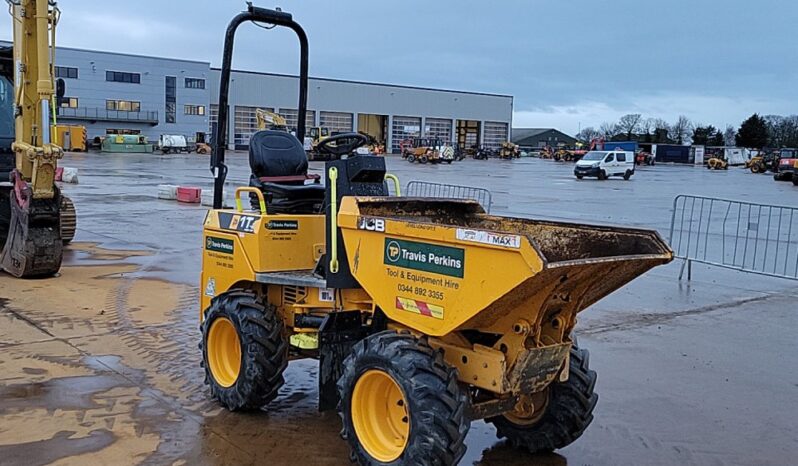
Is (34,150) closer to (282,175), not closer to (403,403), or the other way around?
(282,175)

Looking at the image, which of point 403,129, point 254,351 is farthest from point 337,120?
point 254,351

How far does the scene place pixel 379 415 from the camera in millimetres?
4312

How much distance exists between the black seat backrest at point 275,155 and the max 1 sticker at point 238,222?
387mm

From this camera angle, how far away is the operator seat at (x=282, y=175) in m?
5.42

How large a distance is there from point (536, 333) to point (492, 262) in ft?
1.96

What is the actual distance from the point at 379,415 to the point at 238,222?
1751 millimetres

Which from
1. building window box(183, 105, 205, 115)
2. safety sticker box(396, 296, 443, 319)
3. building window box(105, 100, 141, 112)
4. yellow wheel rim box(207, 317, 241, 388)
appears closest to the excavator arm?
yellow wheel rim box(207, 317, 241, 388)

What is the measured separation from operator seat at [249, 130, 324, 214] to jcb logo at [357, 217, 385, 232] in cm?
120

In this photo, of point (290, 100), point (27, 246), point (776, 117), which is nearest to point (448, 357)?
point (27, 246)

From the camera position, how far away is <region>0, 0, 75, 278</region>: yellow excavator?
940 cm

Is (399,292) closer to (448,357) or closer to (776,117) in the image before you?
(448,357)

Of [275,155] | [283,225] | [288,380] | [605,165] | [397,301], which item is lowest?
[288,380]

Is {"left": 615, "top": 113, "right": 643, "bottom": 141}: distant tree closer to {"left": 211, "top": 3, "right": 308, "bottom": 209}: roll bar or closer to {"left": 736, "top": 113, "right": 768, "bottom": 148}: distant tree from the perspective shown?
{"left": 736, "top": 113, "right": 768, "bottom": 148}: distant tree

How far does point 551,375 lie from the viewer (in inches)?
164
